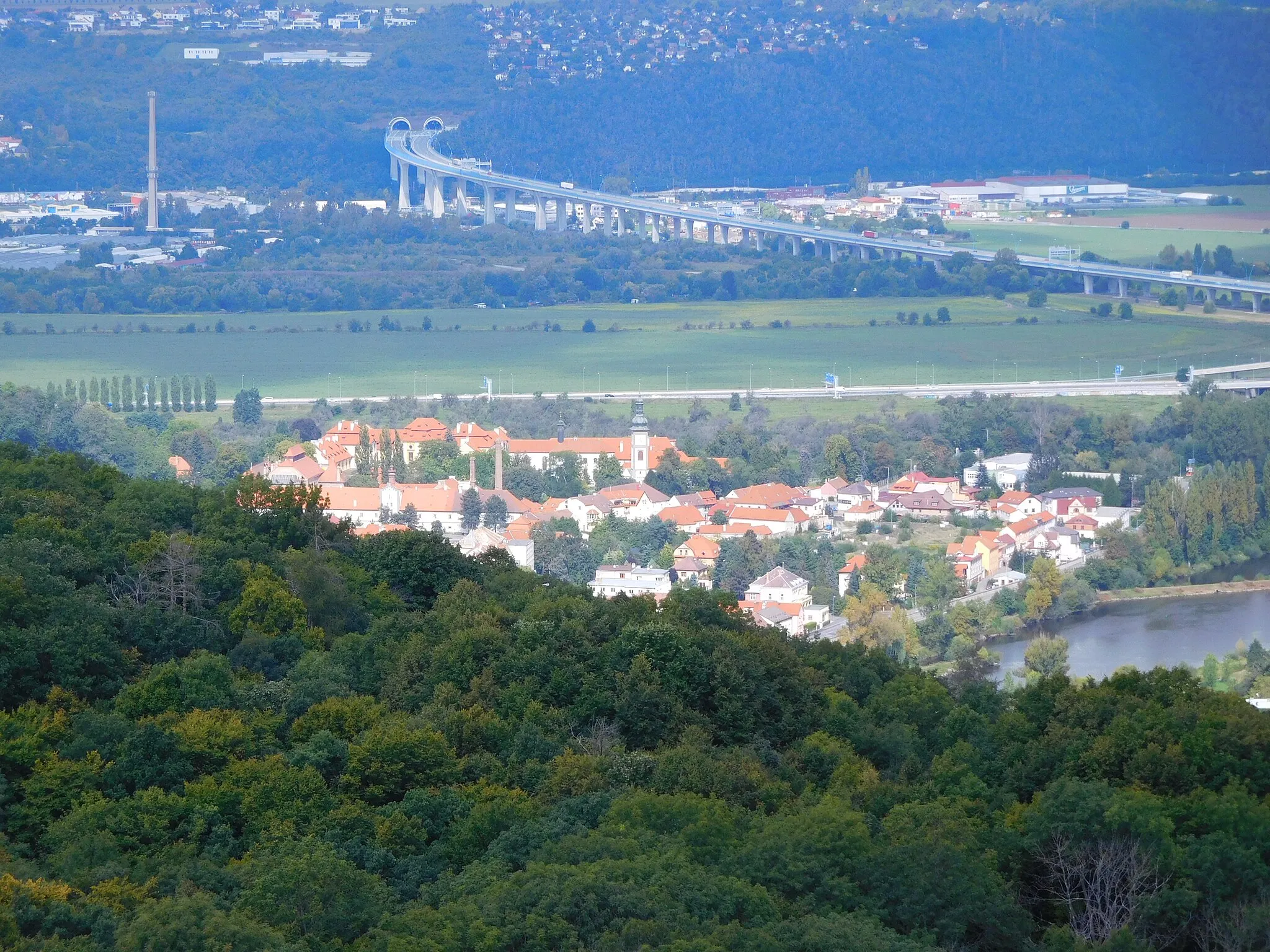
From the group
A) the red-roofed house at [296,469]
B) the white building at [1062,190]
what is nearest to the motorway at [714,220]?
the white building at [1062,190]

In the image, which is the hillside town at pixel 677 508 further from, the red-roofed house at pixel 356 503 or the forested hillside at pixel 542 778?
the forested hillside at pixel 542 778

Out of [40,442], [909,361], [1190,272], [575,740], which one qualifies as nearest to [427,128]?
[1190,272]

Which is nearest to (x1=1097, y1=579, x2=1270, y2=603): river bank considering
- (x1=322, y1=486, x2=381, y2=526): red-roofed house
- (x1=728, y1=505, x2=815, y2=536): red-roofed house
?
(x1=728, y1=505, x2=815, y2=536): red-roofed house

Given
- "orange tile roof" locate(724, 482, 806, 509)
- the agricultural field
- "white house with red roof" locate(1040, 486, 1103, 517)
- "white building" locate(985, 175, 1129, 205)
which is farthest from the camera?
"white building" locate(985, 175, 1129, 205)

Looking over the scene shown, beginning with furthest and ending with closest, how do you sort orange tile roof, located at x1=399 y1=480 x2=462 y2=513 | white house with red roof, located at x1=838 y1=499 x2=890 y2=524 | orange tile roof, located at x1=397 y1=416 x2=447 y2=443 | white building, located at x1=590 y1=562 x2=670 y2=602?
orange tile roof, located at x1=397 y1=416 x2=447 y2=443
orange tile roof, located at x1=399 y1=480 x2=462 y2=513
white house with red roof, located at x1=838 y1=499 x2=890 y2=524
white building, located at x1=590 y1=562 x2=670 y2=602

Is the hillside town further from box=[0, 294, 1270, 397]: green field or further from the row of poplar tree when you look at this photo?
box=[0, 294, 1270, 397]: green field

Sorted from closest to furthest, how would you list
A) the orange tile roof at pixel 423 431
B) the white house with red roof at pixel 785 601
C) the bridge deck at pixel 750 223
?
1. the white house with red roof at pixel 785 601
2. the orange tile roof at pixel 423 431
3. the bridge deck at pixel 750 223
